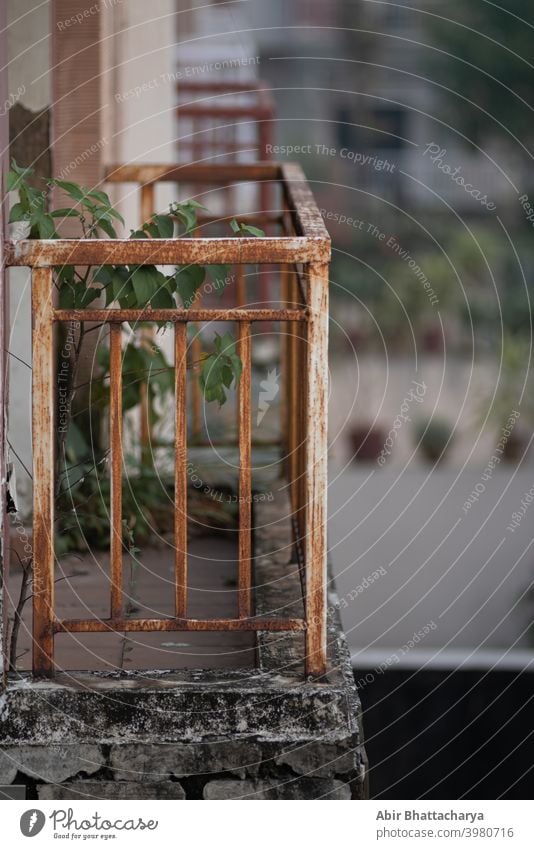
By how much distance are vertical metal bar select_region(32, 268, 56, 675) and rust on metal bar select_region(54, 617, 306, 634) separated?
52 millimetres

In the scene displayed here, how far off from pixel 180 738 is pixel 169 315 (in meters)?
0.86

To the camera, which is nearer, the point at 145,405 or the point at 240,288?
the point at 145,405

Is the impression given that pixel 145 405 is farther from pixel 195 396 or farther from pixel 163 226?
pixel 163 226

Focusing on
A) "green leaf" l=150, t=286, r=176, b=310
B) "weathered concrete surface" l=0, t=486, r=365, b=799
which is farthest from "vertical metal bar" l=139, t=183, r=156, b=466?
"weathered concrete surface" l=0, t=486, r=365, b=799

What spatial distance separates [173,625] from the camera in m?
2.43

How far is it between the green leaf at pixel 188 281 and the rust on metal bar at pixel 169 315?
108 mm

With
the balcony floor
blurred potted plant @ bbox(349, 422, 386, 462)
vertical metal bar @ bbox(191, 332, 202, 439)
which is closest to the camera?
the balcony floor

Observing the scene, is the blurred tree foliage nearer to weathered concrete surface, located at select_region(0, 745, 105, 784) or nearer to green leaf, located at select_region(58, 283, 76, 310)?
green leaf, located at select_region(58, 283, 76, 310)

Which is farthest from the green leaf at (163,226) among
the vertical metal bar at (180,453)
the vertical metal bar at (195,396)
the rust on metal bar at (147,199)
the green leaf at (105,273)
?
the vertical metal bar at (195,396)

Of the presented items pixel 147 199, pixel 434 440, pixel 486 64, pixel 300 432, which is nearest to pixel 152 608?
pixel 300 432

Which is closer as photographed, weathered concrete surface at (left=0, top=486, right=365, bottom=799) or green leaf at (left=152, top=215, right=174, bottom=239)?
weathered concrete surface at (left=0, top=486, right=365, bottom=799)

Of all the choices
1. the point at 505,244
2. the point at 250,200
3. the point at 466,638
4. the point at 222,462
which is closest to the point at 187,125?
the point at 250,200

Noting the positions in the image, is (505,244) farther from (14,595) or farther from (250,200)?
(14,595)

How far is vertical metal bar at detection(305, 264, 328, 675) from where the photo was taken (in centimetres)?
232
